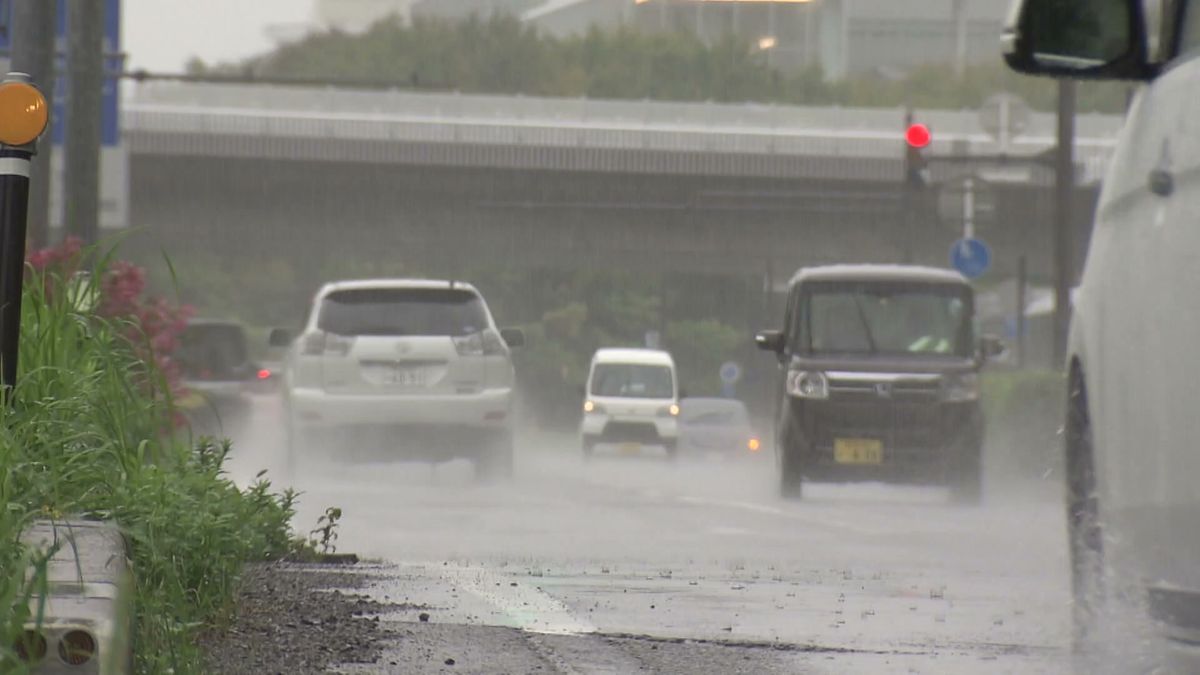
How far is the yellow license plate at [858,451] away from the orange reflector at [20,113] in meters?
15.5

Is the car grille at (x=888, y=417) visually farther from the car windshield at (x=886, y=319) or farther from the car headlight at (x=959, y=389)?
the car windshield at (x=886, y=319)

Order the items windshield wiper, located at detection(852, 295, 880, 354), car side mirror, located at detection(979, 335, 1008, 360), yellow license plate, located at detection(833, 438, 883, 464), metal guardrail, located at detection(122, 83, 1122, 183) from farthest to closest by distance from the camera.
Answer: metal guardrail, located at detection(122, 83, 1122, 183)
car side mirror, located at detection(979, 335, 1008, 360)
windshield wiper, located at detection(852, 295, 880, 354)
yellow license plate, located at detection(833, 438, 883, 464)

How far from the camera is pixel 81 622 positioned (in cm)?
416

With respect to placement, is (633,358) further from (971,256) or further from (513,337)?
(513,337)

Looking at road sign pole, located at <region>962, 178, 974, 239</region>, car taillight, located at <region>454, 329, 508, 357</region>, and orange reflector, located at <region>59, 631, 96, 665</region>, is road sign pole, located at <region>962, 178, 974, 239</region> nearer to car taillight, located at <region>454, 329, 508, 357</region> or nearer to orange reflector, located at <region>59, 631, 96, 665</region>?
car taillight, located at <region>454, 329, 508, 357</region>

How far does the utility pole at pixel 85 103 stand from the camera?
15180mm

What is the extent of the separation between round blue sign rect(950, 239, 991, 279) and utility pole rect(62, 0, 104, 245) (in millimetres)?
18750

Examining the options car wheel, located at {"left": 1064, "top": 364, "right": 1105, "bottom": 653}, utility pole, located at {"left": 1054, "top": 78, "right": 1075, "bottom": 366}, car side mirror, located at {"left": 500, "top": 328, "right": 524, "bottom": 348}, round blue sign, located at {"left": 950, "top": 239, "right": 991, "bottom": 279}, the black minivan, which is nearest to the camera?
car wheel, located at {"left": 1064, "top": 364, "right": 1105, "bottom": 653}

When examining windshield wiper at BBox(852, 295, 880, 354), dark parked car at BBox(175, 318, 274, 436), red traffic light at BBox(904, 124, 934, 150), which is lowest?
dark parked car at BBox(175, 318, 274, 436)

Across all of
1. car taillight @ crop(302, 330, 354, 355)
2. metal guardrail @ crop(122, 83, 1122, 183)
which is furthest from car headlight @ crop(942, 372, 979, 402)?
metal guardrail @ crop(122, 83, 1122, 183)

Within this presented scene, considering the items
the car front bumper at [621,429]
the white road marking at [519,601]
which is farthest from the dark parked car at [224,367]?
the white road marking at [519,601]

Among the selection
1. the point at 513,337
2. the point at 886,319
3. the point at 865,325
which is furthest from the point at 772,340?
the point at 513,337

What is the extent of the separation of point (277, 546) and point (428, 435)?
12.1m

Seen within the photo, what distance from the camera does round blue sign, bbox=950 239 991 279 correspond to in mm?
32281
